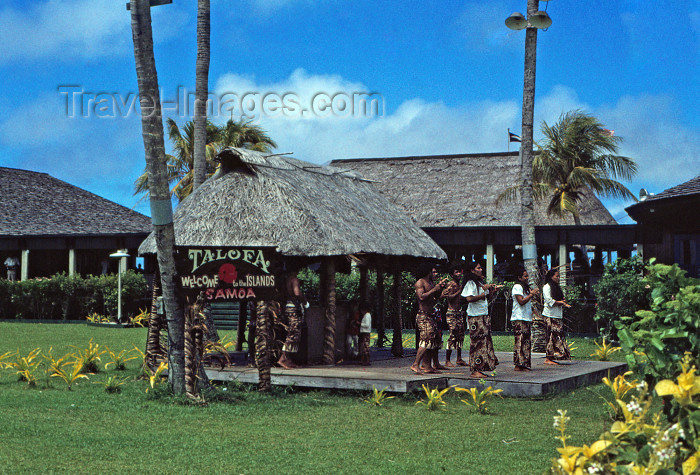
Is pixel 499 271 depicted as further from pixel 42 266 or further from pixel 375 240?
pixel 42 266

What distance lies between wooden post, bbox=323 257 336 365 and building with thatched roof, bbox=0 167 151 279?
1789 centimetres

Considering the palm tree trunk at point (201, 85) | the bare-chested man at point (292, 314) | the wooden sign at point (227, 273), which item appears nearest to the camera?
the wooden sign at point (227, 273)

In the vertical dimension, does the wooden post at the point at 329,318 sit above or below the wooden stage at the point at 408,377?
above

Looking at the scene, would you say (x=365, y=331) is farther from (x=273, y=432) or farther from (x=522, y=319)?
(x=273, y=432)

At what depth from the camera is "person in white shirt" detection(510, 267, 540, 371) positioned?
12336 millimetres

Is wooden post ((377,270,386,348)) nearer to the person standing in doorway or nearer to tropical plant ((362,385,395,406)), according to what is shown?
tropical plant ((362,385,395,406))

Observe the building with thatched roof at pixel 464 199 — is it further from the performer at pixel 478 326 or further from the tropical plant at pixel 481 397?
the tropical plant at pixel 481 397

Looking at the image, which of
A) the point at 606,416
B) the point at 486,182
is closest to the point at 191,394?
the point at 606,416

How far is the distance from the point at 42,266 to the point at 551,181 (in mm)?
21979

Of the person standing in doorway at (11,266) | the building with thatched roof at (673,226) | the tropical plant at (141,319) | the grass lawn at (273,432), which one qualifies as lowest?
the grass lawn at (273,432)

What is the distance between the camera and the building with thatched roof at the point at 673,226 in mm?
20438

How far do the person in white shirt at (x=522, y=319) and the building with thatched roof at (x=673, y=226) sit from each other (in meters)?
8.88

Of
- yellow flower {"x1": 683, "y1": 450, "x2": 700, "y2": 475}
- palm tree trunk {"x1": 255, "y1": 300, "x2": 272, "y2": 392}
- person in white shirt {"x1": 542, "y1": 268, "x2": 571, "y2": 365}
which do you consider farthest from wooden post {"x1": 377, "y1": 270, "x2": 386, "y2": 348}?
yellow flower {"x1": 683, "y1": 450, "x2": 700, "y2": 475}

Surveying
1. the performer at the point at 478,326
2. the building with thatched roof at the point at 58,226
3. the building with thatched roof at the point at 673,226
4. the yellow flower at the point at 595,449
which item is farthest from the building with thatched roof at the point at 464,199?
the yellow flower at the point at 595,449
